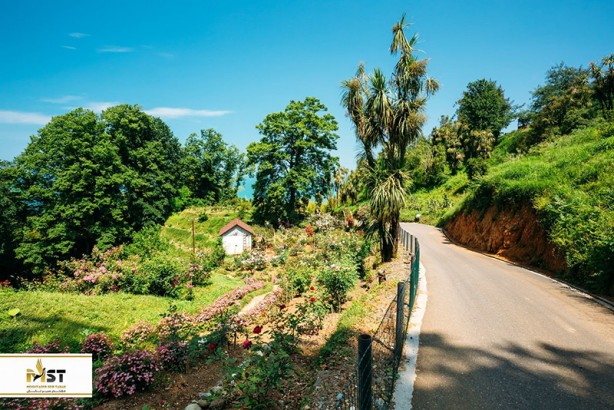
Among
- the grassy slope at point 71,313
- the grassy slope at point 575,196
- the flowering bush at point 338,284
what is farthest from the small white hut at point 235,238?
the grassy slope at point 575,196

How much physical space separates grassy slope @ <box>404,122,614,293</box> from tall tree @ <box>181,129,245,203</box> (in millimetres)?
37414

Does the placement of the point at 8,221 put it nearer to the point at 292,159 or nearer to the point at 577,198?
the point at 292,159

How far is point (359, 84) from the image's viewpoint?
44.5ft

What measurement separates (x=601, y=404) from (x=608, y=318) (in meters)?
4.36

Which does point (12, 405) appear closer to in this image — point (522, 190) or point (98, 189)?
point (522, 190)

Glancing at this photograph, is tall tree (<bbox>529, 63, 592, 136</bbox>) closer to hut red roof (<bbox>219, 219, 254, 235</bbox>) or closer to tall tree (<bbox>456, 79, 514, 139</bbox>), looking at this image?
tall tree (<bbox>456, 79, 514, 139</bbox>)

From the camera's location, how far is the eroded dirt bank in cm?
1226

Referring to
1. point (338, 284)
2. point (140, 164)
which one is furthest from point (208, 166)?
point (338, 284)

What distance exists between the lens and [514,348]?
5914 millimetres

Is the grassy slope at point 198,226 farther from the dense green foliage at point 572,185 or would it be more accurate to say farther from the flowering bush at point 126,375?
the flowering bush at point 126,375

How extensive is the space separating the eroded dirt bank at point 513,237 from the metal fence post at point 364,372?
11.8m

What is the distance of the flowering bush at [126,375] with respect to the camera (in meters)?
5.88

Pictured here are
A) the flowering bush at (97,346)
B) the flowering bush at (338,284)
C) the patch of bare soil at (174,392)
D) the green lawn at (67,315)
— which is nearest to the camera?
the patch of bare soil at (174,392)

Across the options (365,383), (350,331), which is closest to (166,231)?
(350,331)
